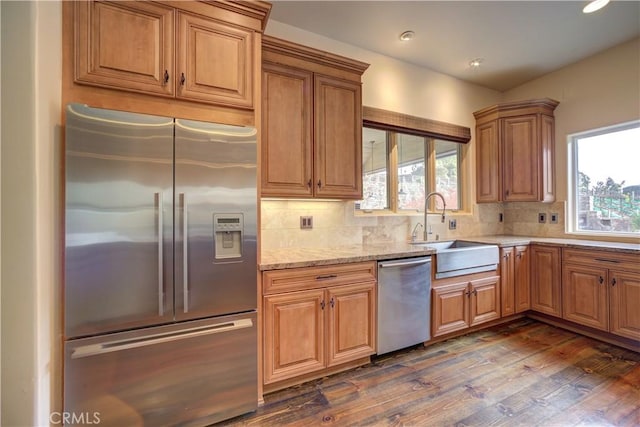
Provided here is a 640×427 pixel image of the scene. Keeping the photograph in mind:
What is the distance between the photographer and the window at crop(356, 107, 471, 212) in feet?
9.78

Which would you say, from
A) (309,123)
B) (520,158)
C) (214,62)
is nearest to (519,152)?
(520,158)

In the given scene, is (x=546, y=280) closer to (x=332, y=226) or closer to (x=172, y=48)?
(x=332, y=226)

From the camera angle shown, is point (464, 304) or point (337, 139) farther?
point (464, 304)

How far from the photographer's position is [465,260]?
2584mm

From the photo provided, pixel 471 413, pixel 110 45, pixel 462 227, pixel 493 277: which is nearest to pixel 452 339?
pixel 493 277

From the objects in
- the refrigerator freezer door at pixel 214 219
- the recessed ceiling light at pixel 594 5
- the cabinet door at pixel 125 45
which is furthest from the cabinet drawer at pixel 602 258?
the cabinet door at pixel 125 45

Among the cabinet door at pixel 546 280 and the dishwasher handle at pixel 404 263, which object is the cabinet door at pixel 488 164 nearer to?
the cabinet door at pixel 546 280

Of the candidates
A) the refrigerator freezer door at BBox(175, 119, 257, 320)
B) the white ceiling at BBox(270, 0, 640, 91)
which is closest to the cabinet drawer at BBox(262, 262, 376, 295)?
the refrigerator freezer door at BBox(175, 119, 257, 320)

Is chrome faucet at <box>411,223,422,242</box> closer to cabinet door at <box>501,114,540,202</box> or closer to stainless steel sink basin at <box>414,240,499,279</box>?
stainless steel sink basin at <box>414,240,499,279</box>

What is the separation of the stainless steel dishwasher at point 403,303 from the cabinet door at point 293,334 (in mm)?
537

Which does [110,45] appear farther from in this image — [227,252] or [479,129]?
[479,129]

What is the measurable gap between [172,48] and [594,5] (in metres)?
3.23

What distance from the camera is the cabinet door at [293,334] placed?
5.91 feet

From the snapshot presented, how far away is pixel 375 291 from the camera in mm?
2164
